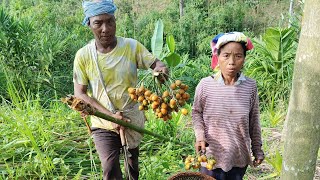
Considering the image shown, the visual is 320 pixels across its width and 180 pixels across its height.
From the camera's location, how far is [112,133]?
2207 millimetres

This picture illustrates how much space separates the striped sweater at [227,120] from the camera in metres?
1.88

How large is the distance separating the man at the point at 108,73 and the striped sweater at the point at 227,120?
13.6 inches

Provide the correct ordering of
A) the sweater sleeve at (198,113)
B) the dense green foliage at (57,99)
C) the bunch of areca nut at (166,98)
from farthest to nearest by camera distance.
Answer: the dense green foliage at (57,99) < the sweater sleeve at (198,113) < the bunch of areca nut at (166,98)

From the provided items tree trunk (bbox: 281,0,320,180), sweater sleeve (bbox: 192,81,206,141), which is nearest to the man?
sweater sleeve (bbox: 192,81,206,141)

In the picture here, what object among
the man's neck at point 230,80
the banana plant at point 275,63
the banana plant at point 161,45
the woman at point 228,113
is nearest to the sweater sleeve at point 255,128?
the woman at point 228,113

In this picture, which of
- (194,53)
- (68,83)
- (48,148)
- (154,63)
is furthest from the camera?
(194,53)

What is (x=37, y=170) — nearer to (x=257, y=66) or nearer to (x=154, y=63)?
(x=154, y=63)

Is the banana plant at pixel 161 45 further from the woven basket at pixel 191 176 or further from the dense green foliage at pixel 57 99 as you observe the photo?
the woven basket at pixel 191 176

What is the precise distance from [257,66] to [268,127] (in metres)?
2.04

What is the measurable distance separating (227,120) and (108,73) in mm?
758

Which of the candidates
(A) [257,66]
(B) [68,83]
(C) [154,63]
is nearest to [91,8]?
(C) [154,63]

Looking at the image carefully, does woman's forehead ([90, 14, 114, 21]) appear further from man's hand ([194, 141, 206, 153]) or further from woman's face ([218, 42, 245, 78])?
man's hand ([194, 141, 206, 153])

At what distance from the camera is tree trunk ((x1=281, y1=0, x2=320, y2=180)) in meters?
1.22

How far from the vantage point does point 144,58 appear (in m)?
2.16
